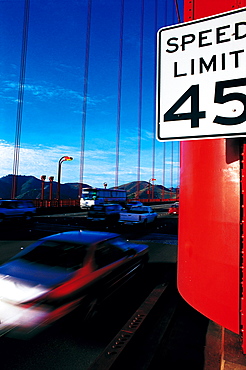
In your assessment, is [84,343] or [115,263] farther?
[115,263]

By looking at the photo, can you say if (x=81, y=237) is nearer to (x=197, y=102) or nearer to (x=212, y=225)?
(x=212, y=225)

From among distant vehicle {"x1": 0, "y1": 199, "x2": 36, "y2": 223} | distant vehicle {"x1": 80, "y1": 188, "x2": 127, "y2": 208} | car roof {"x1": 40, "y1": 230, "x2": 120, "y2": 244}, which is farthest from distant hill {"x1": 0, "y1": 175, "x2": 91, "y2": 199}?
car roof {"x1": 40, "y1": 230, "x2": 120, "y2": 244}

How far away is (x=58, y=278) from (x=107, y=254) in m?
1.39

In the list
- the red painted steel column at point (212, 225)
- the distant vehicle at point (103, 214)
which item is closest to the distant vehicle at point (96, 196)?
the distant vehicle at point (103, 214)

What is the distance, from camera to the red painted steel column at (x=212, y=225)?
1.64m

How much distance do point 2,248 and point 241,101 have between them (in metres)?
10.1

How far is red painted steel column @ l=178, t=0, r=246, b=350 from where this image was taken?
1637 millimetres

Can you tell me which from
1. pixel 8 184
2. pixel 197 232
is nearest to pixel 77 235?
pixel 197 232

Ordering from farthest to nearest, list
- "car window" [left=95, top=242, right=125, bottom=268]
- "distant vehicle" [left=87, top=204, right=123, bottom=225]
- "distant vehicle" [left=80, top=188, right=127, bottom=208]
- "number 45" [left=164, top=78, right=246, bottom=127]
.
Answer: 1. "distant vehicle" [left=80, top=188, right=127, bottom=208]
2. "distant vehicle" [left=87, top=204, right=123, bottom=225]
3. "car window" [left=95, top=242, right=125, bottom=268]
4. "number 45" [left=164, top=78, right=246, bottom=127]

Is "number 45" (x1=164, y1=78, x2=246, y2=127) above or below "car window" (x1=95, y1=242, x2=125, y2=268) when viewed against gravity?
above

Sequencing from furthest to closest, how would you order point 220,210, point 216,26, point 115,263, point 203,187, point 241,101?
1. point 115,263
2. point 203,187
3. point 220,210
4. point 216,26
5. point 241,101

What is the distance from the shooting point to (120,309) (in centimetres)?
458

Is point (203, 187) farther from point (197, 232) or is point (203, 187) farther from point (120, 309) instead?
point (120, 309)

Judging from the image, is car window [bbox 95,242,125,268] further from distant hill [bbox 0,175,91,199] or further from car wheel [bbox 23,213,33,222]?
distant hill [bbox 0,175,91,199]
